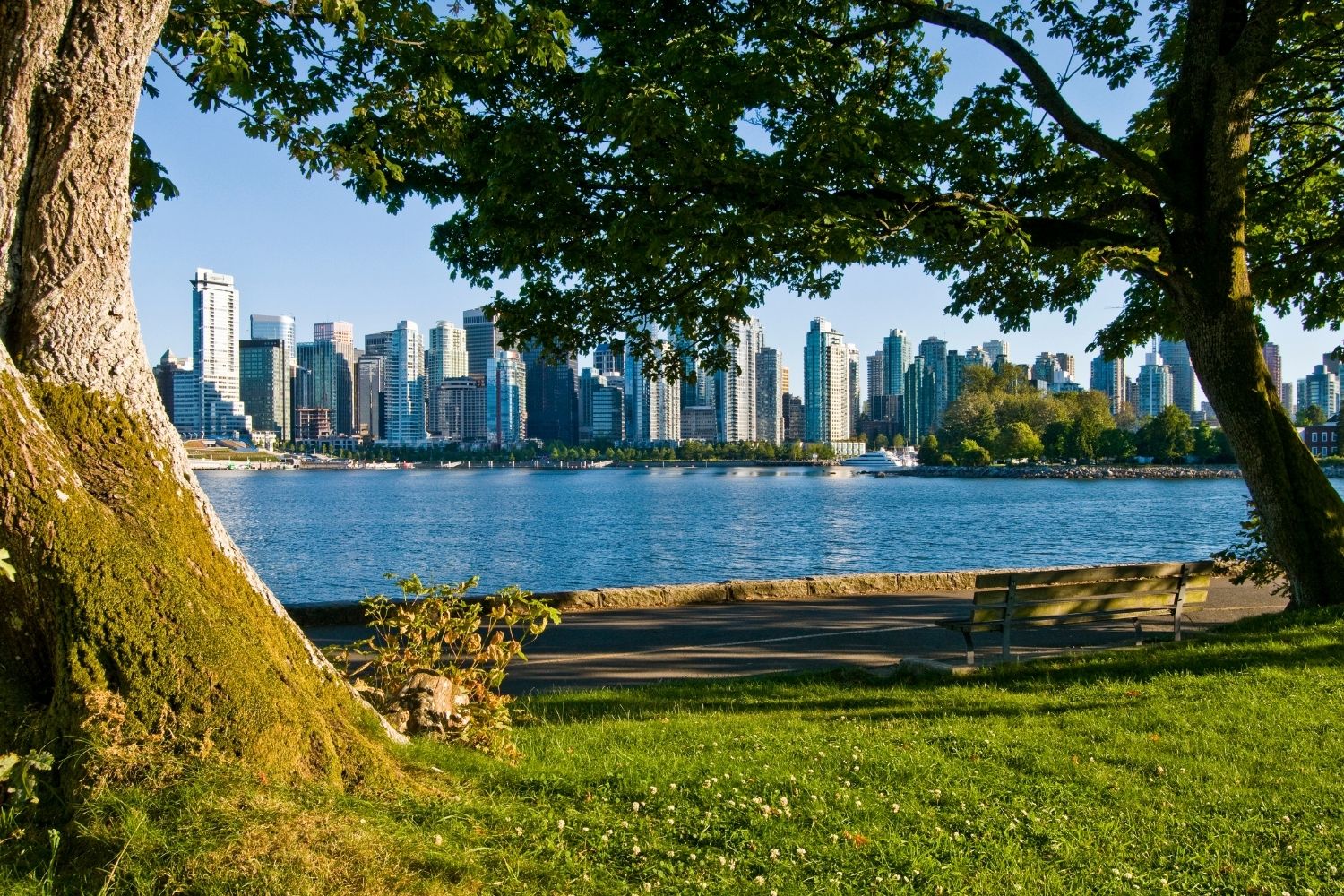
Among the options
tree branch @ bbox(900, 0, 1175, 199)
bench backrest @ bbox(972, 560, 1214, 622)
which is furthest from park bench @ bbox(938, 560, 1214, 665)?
tree branch @ bbox(900, 0, 1175, 199)

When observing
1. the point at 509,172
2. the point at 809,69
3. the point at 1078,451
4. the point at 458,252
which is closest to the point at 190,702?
the point at 509,172

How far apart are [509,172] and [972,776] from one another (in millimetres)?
5774

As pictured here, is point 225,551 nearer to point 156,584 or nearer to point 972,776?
point 156,584

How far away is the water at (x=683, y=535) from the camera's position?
97.8 ft

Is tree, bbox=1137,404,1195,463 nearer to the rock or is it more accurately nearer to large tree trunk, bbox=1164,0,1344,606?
large tree trunk, bbox=1164,0,1344,606

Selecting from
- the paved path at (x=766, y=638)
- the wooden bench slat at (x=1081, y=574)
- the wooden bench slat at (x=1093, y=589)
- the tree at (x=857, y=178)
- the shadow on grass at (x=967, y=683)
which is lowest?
the paved path at (x=766, y=638)

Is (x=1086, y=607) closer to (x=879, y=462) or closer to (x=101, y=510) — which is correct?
(x=101, y=510)

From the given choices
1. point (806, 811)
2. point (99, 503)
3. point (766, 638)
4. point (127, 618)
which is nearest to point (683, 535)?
point (766, 638)

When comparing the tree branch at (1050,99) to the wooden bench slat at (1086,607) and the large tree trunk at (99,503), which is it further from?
the large tree trunk at (99,503)

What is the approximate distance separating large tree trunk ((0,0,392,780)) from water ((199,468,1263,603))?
12.7 m

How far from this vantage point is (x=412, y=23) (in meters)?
7.38

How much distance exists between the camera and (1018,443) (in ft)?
412

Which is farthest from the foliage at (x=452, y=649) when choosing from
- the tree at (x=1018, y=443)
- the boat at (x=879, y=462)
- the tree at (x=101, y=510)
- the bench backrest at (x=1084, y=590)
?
the boat at (x=879, y=462)

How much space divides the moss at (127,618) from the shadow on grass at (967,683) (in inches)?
101
